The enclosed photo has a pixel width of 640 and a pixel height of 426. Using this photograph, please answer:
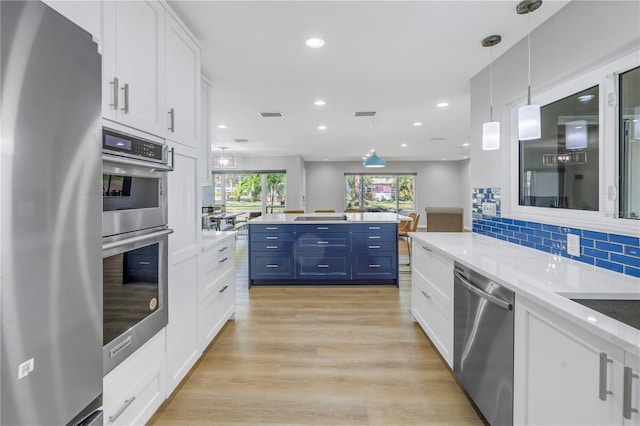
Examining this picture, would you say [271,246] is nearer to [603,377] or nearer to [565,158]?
[565,158]

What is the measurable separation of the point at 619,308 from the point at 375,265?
325 cm

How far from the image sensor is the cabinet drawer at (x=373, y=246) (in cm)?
444

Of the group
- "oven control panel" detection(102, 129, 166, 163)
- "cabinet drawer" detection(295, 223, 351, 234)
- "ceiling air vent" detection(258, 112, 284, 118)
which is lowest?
"cabinet drawer" detection(295, 223, 351, 234)

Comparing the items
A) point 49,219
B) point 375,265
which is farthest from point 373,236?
point 49,219

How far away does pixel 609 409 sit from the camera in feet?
3.13

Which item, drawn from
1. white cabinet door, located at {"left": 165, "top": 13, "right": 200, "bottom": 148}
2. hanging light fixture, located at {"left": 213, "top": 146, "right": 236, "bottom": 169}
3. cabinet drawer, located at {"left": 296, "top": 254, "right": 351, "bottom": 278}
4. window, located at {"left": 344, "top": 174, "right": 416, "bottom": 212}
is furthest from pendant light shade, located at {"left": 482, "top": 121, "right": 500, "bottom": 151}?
window, located at {"left": 344, "top": 174, "right": 416, "bottom": 212}

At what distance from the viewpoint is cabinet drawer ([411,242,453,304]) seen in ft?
7.22

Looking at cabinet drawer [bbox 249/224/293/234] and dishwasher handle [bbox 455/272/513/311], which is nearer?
dishwasher handle [bbox 455/272/513/311]

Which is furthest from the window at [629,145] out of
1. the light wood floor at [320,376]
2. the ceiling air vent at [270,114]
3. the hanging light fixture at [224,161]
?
the hanging light fixture at [224,161]

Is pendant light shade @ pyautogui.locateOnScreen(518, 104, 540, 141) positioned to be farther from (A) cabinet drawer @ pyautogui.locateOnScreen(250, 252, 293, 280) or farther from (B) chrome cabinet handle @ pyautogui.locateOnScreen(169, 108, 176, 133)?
(A) cabinet drawer @ pyautogui.locateOnScreen(250, 252, 293, 280)

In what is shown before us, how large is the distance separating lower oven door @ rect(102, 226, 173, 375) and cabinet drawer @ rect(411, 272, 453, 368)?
5.97ft

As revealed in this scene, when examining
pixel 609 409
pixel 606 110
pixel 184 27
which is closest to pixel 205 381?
pixel 609 409

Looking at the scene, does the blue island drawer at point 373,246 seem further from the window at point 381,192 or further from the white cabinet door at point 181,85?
the window at point 381,192

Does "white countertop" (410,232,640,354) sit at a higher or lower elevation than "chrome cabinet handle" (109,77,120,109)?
lower
